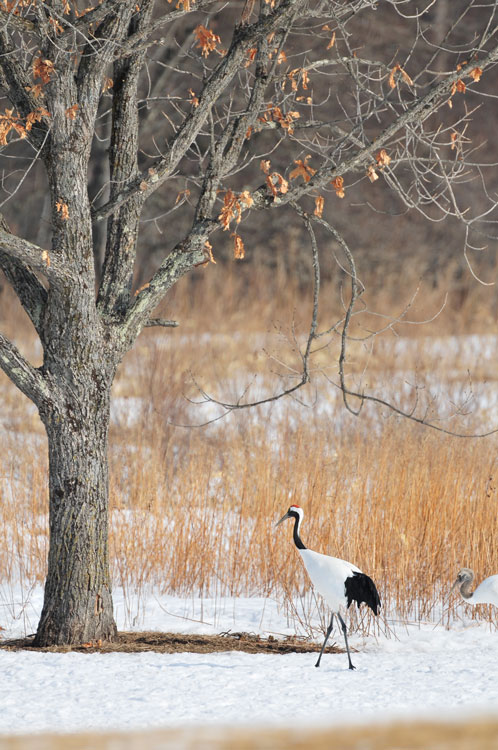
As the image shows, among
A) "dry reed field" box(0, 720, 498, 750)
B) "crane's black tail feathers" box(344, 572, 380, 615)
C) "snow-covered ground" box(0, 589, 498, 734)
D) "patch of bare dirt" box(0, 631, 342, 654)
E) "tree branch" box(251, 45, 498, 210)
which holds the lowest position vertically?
"dry reed field" box(0, 720, 498, 750)

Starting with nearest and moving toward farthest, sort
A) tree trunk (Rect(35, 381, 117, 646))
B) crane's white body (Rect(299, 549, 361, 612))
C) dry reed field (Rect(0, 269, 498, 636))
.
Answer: crane's white body (Rect(299, 549, 361, 612)), tree trunk (Rect(35, 381, 117, 646)), dry reed field (Rect(0, 269, 498, 636))

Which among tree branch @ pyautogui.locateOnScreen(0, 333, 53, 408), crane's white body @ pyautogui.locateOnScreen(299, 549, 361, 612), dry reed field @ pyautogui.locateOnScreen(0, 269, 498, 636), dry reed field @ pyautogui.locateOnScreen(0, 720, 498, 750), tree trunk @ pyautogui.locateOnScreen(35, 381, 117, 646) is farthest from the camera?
dry reed field @ pyautogui.locateOnScreen(0, 269, 498, 636)

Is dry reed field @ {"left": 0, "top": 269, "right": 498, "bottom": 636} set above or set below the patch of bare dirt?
above

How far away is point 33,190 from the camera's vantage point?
13742 millimetres

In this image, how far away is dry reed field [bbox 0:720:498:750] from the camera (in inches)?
116

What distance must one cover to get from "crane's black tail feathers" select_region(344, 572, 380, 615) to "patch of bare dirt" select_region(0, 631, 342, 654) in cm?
61

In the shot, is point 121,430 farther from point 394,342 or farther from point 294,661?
point 294,661

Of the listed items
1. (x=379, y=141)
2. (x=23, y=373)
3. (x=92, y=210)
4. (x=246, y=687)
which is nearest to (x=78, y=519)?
(x=23, y=373)

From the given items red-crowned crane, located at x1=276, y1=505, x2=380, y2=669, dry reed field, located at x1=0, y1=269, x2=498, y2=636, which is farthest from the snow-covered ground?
dry reed field, located at x1=0, y1=269, x2=498, y2=636

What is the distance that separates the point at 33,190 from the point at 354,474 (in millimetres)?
8992

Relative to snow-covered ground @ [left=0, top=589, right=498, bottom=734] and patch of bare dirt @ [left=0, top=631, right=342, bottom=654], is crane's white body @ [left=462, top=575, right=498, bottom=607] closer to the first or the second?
snow-covered ground @ [left=0, top=589, right=498, bottom=734]

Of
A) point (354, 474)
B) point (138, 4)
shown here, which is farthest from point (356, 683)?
point (138, 4)

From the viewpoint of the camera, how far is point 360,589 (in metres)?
3.74

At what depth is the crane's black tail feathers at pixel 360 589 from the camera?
3.71 meters
